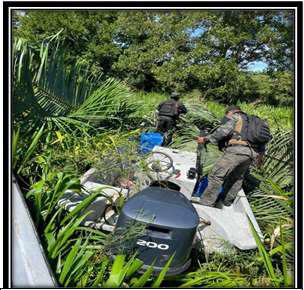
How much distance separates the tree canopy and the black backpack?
1465 centimetres

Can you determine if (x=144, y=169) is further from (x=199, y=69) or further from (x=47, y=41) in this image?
(x=199, y=69)

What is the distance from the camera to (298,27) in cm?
273

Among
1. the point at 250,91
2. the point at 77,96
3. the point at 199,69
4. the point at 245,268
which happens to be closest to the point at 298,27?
the point at 245,268

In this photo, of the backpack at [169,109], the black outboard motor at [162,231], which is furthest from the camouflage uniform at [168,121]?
the black outboard motor at [162,231]

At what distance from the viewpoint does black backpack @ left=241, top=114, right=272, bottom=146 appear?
4.89m

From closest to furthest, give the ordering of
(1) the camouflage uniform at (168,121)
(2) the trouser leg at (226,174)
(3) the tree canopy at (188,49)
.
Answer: (2) the trouser leg at (226,174) < (1) the camouflage uniform at (168,121) < (3) the tree canopy at (188,49)

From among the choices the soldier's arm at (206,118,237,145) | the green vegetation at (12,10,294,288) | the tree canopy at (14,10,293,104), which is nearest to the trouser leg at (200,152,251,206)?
the soldier's arm at (206,118,237,145)

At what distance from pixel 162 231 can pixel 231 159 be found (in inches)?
80.7

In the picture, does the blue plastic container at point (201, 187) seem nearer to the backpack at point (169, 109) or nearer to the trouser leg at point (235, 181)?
the trouser leg at point (235, 181)

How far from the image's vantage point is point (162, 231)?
10.5ft

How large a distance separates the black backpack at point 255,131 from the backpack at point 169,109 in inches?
155

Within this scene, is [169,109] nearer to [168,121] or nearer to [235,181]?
[168,121]

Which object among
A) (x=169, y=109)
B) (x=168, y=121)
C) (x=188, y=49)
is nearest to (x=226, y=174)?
(x=168, y=121)

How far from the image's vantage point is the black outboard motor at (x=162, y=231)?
3111 mm
